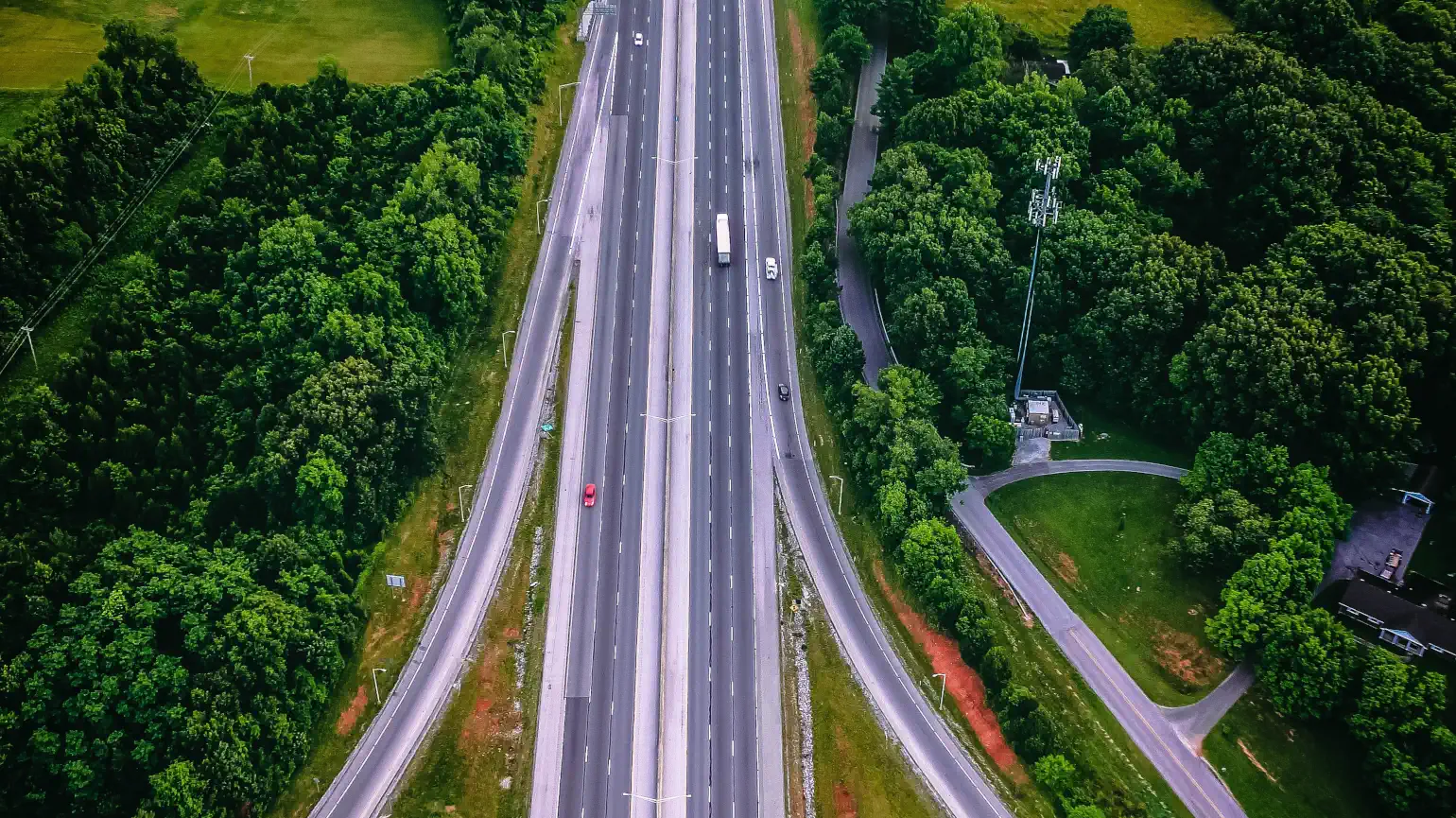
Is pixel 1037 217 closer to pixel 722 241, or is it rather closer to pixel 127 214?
pixel 722 241

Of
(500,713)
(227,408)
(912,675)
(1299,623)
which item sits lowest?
(500,713)

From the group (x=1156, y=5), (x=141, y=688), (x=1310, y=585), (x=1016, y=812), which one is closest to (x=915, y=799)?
(x=1016, y=812)

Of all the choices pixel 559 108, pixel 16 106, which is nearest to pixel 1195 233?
pixel 559 108

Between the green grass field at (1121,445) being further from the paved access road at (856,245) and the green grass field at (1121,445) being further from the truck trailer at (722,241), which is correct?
the truck trailer at (722,241)

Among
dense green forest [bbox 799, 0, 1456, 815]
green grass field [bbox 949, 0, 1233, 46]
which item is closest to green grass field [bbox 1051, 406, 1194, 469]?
dense green forest [bbox 799, 0, 1456, 815]

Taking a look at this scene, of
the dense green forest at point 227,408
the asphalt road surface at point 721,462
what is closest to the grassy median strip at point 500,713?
the dense green forest at point 227,408

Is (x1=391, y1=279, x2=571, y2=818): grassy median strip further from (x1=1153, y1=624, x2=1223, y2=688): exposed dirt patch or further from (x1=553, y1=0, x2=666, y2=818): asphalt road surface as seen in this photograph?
(x1=1153, y1=624, x2=1223, y2=688): exposed dirt patch

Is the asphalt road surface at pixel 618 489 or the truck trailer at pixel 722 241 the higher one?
the truck trailer at pixel 722 241
